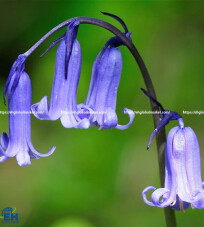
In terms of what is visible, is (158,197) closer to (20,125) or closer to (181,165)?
(181,165)

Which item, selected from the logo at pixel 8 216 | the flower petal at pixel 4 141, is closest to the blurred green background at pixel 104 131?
the logo at pixel 8 216

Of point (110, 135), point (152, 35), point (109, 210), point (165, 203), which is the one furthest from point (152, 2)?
point (165, 203)

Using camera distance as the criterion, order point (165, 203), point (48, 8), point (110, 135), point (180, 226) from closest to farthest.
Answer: point (165, 203) → point (180, 226) → point (110, 135) → point (48, 8)

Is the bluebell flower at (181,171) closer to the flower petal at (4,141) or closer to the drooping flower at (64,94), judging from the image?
the drooping flower at (64,94)


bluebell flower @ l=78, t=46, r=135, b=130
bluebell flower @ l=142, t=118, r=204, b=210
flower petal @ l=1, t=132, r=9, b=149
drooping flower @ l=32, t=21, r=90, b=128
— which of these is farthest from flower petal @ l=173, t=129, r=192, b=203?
flower petal @ l=1, t=132, r=9, b=149

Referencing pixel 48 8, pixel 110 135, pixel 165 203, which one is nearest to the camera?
pixel 165 203

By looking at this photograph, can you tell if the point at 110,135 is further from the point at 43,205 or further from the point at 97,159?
the point at 43,205

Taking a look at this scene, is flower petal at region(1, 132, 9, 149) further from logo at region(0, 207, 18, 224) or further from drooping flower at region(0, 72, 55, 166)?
logo at region(0, 207, 18, 224)
